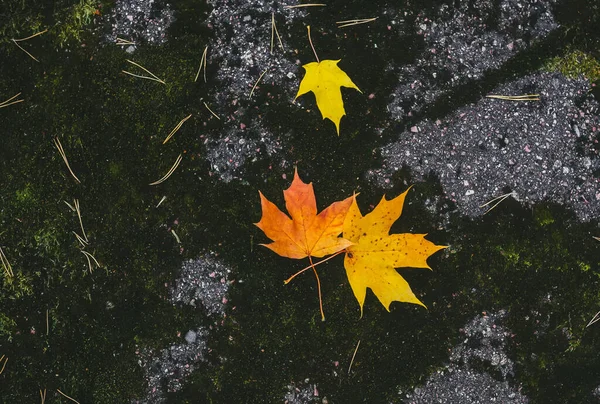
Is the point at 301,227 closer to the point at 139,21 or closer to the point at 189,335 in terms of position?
the point at 189,335

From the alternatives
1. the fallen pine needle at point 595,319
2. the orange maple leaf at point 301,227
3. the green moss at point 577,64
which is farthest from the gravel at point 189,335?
the green moss at point 577,64

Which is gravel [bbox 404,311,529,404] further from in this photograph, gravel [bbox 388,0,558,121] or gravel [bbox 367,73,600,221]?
gravel [bbox 388,0,558,121]

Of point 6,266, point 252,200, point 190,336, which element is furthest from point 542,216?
point 6,266

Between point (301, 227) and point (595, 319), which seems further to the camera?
point (595, 319)

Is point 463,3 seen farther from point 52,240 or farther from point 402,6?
point 52,240

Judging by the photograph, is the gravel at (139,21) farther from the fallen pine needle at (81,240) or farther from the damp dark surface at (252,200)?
the fallen pine needle at (81,240)


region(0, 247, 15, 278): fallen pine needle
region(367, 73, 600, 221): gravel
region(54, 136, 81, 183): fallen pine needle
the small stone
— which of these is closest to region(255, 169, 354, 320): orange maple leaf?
region(367, 73, 600, 221): gravel

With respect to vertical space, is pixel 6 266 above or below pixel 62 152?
below
